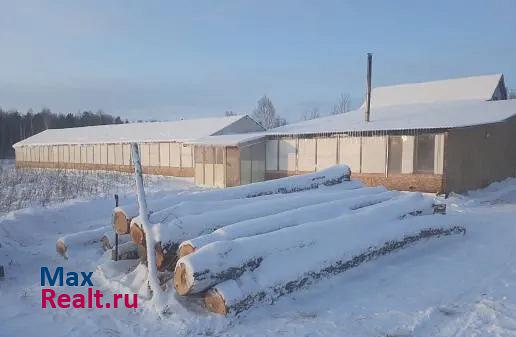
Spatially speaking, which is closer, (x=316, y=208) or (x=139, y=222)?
(x=139, y=222)

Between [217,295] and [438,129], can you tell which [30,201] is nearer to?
[217,295]

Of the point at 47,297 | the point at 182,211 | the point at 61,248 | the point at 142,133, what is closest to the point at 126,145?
the point at 142,133

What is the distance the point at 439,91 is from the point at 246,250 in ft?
85.0

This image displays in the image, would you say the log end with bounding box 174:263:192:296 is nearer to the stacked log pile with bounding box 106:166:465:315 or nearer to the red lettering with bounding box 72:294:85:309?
the stacked log pile with bounding box 106:166:465:315

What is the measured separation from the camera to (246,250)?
217 inches

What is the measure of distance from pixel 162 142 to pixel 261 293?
2439cm

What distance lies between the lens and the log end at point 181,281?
509 centimetres

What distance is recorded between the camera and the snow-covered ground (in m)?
4.70

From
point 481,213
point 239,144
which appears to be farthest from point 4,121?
point 481,213

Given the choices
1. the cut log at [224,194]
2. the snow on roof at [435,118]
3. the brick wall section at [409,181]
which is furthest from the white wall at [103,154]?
the cut log at [224,194]

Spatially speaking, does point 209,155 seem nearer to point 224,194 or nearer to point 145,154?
point 145,154

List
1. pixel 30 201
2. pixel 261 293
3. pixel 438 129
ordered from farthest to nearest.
A: pixel 438 129, pixel 30 201, pixel 261 293

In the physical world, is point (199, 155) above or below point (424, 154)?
below

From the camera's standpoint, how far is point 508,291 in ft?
19.1
